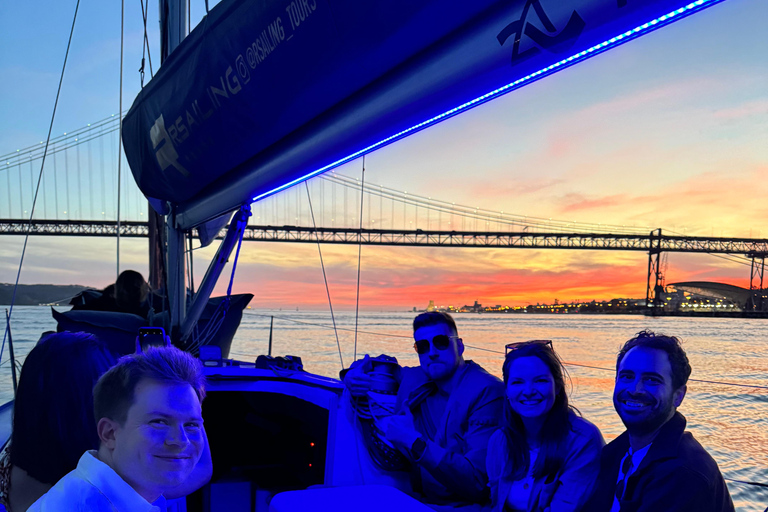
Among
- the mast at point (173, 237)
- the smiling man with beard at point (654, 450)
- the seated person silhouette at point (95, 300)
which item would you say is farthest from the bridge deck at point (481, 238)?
the smiling man with beard at point (654, 450)

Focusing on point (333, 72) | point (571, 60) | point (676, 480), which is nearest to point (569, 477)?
point (676, 480)

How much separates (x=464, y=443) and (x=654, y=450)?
0.69 meters

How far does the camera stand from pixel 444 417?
1.70 metres

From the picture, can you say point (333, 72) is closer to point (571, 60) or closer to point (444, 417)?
point (571, 60)

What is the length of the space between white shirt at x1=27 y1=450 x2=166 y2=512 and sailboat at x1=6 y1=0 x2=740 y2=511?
0.32m

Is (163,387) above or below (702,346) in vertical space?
above

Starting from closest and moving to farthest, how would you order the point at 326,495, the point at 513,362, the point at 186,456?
the point at 186,456
the point at 326,495
the point at 513,362

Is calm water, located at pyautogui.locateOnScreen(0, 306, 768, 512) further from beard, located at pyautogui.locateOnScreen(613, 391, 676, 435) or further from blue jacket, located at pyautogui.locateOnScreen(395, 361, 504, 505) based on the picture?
beard, located at pyautogui.locateOnScreen(613, 391, 676, 435)

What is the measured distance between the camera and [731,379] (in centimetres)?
1127

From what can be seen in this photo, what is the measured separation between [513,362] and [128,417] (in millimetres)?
962

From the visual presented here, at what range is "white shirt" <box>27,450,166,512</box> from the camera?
0.54 metres

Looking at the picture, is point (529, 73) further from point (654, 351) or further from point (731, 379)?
point (731, 379)

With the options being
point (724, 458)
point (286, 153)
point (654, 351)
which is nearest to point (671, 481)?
point (654, 351)

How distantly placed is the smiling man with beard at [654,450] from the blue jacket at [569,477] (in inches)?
3.2
